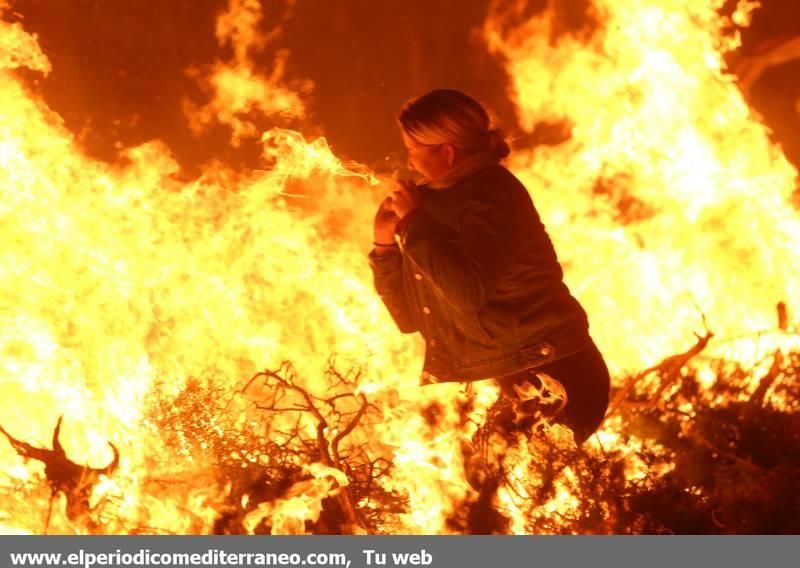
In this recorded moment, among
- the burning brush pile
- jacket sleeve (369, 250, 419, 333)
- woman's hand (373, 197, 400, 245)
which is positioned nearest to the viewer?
woman's hand (373, 197, 400, 245)

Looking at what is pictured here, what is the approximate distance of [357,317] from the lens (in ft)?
12.3

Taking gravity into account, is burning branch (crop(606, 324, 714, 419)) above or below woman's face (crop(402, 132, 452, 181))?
below

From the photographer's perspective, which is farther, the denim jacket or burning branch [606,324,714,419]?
burning branch [606,324,714,419]

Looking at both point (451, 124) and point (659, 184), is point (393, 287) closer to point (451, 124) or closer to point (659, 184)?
point (451, 124)

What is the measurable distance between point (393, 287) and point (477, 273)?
60cm

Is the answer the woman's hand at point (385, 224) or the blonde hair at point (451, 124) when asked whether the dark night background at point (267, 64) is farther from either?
the woman's hand at point (385, 224)

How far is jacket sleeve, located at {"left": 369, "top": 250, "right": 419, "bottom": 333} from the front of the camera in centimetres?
314

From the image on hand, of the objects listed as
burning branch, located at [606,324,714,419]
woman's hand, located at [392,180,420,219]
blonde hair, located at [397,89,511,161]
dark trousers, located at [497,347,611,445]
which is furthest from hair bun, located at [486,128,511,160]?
burning branch, located at [606,324,714,419]

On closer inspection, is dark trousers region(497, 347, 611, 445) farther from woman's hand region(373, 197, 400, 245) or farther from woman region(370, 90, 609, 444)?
woman's hand region(373, 197, 400, 245)

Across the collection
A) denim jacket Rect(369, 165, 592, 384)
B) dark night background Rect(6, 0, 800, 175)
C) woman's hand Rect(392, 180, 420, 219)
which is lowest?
denim jacket Rect(369, 165, 592, 384)

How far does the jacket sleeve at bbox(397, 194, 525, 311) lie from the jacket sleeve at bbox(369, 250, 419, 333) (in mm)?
280

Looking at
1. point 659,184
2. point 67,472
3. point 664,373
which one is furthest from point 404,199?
point 67,472

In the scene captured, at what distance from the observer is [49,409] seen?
3.77 metres
